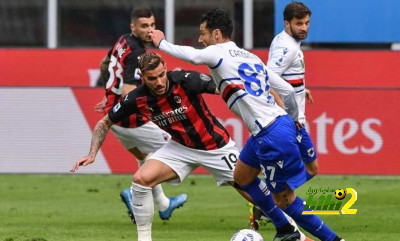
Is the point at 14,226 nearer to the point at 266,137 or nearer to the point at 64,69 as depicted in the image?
the point at 266,137

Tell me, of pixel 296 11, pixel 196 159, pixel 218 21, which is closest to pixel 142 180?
pixel 196 159

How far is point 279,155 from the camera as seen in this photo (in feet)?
31.3

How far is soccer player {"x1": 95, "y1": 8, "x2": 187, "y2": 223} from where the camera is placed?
1234 cm

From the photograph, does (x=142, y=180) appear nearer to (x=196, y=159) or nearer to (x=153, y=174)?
(x=153, y=174)

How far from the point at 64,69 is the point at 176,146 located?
892cm

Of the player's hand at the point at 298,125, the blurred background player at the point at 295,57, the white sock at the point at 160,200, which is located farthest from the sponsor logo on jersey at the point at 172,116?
the white sock at the point at 160,200

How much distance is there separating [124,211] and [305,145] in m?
2.41

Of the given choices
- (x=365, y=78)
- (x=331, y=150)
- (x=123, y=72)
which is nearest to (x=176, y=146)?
(x=123, y=72)

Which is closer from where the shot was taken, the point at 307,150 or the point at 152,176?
the point at 152,176

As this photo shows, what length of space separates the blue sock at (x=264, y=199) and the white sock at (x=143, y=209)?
802mm

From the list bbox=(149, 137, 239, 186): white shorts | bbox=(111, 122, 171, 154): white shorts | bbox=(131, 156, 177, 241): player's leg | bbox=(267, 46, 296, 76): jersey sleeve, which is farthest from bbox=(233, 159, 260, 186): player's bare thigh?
bbox=(111, 122, 171, 154): white shorts

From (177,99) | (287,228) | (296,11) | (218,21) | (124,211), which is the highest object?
(218,21)

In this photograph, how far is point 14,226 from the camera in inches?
470

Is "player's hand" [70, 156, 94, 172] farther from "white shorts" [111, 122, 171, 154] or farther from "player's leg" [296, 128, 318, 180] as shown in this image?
"white shorts" [111, 122, 171, 154]
